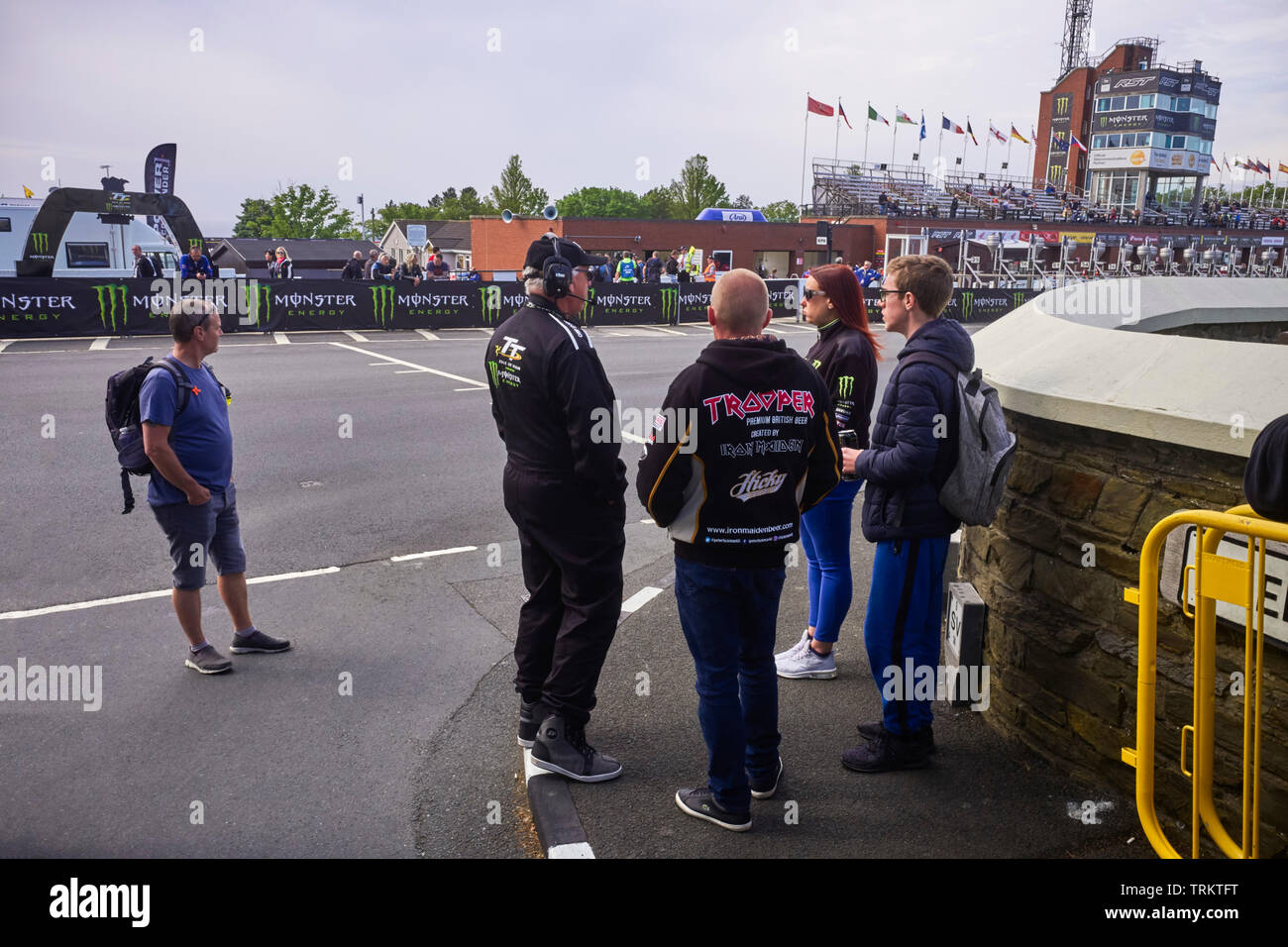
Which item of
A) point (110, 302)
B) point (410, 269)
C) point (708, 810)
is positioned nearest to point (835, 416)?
point (708, 810)

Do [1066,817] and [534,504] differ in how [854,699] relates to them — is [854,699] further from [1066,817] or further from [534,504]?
[534,504]

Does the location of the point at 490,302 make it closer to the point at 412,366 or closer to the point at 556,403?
the point at 412,366

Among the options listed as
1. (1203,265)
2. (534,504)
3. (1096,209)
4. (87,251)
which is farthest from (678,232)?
(534,504)

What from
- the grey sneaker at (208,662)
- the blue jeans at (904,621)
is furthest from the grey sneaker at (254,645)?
the blue jeans at (904,621)

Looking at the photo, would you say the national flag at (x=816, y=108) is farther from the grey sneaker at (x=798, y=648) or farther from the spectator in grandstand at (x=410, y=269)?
the grey sneaker at (x=798, y=648)

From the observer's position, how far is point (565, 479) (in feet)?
12.7

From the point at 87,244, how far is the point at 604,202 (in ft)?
314

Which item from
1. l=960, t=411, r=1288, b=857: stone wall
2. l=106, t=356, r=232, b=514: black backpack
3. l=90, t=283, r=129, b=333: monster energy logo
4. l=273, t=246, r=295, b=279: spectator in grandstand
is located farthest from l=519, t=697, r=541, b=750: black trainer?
l=273, t=246, r=295, b=279: spectator in grandstand

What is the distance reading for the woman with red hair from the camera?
460 cm

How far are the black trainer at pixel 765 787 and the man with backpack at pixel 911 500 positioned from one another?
389 millimetres

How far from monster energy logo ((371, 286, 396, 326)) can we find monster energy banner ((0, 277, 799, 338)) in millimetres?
25

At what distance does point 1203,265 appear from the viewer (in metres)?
65.4

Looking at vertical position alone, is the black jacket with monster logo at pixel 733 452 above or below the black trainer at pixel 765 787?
above

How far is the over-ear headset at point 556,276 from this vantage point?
3928mm
